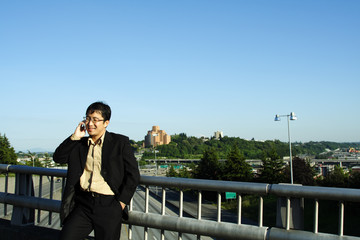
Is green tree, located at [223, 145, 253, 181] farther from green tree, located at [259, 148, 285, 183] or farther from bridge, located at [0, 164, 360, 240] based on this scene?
bridge, located at [0, 164, 360, 240]

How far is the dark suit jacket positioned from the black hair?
198 millimetres

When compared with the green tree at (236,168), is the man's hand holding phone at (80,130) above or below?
above

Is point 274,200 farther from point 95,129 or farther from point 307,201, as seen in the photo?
point 95,129

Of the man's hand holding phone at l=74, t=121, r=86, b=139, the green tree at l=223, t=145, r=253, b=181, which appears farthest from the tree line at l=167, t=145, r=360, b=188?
the man's hand holding phone at l=74, t=121, r=86, b=139

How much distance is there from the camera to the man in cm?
340

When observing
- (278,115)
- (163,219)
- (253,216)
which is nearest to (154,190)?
(163,219)

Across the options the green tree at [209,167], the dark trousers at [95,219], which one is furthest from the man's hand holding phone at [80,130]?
the green tree at [209,167]

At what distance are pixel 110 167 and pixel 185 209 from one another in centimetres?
106

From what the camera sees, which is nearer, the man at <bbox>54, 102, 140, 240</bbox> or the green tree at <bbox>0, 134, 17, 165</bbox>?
the man at <bbox>54, 102, 140, 240</bbox>

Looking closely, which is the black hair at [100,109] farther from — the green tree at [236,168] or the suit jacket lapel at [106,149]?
the green tree at [236,168]

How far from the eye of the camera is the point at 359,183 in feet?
105

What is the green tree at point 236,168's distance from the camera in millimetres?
48684

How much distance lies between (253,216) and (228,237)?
13.0 inches

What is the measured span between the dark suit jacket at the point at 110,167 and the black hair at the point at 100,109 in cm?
20
